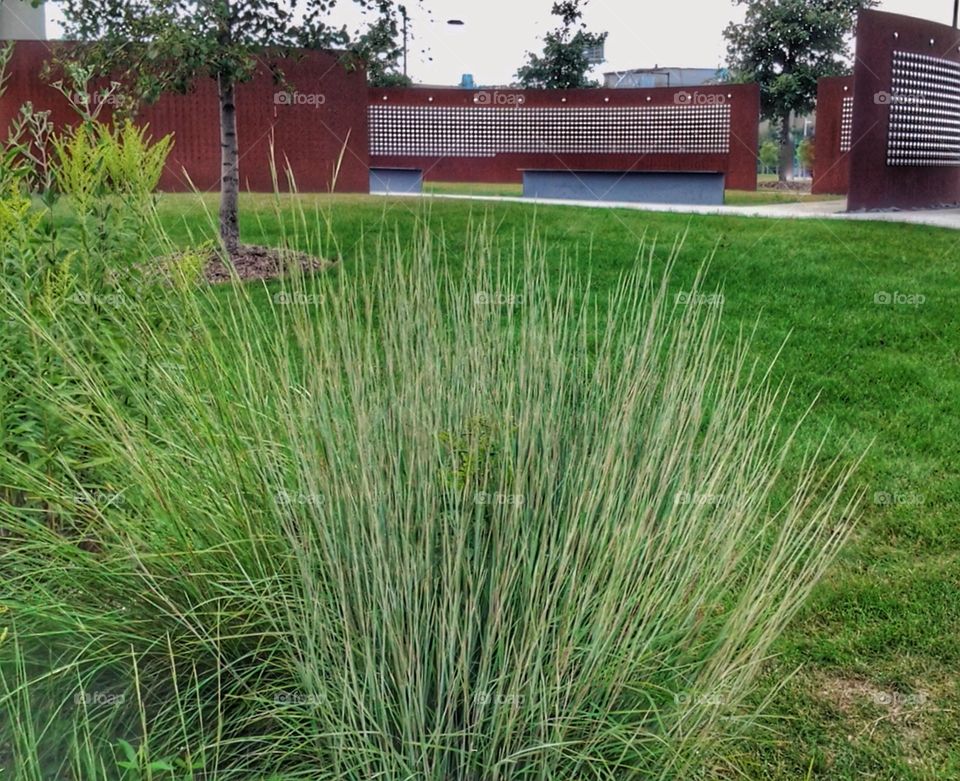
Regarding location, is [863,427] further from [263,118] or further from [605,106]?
[605,106]

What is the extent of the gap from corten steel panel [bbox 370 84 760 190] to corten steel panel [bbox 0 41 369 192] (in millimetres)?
3784

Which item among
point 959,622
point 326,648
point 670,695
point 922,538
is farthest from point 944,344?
point 326,648

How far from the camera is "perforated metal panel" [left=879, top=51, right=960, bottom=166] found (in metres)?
12.8

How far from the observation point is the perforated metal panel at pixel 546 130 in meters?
21.2

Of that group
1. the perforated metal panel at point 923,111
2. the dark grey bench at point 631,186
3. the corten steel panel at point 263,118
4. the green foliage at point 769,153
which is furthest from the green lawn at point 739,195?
the green foliage at point 769,153

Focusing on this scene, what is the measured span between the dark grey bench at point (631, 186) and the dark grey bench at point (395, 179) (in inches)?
118

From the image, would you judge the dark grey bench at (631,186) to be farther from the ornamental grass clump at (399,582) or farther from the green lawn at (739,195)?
the ornamental grass clump at (399,582)

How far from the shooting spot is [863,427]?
4363 mm

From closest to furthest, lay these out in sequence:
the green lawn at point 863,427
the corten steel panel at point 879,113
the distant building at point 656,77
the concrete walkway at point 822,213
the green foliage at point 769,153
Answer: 1. the green lawn at point 863,427
2. the concrete walkway at point 822,213
3. the corten steel panel at point 879,113
4. the green foliage at point 769,153
5. the distant building at point 656,77

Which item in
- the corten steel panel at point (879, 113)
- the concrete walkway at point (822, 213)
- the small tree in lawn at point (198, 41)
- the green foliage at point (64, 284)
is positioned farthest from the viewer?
the corten steel panel at point (879, 113)

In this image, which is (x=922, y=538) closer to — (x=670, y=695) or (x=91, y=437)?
(x=670, y=695)

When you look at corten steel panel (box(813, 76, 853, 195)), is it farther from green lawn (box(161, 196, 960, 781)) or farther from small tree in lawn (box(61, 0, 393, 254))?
small tree in lawn (box(61, 0, 393, 254))

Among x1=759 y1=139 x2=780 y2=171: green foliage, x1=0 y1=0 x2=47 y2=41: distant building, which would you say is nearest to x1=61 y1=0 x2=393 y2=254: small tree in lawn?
x1=0 y1=0 x2=47 y2=41: distant building

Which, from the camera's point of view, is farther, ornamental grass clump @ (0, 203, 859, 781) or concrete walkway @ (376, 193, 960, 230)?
concrete walkway @ (376, 193, 960, 230)
